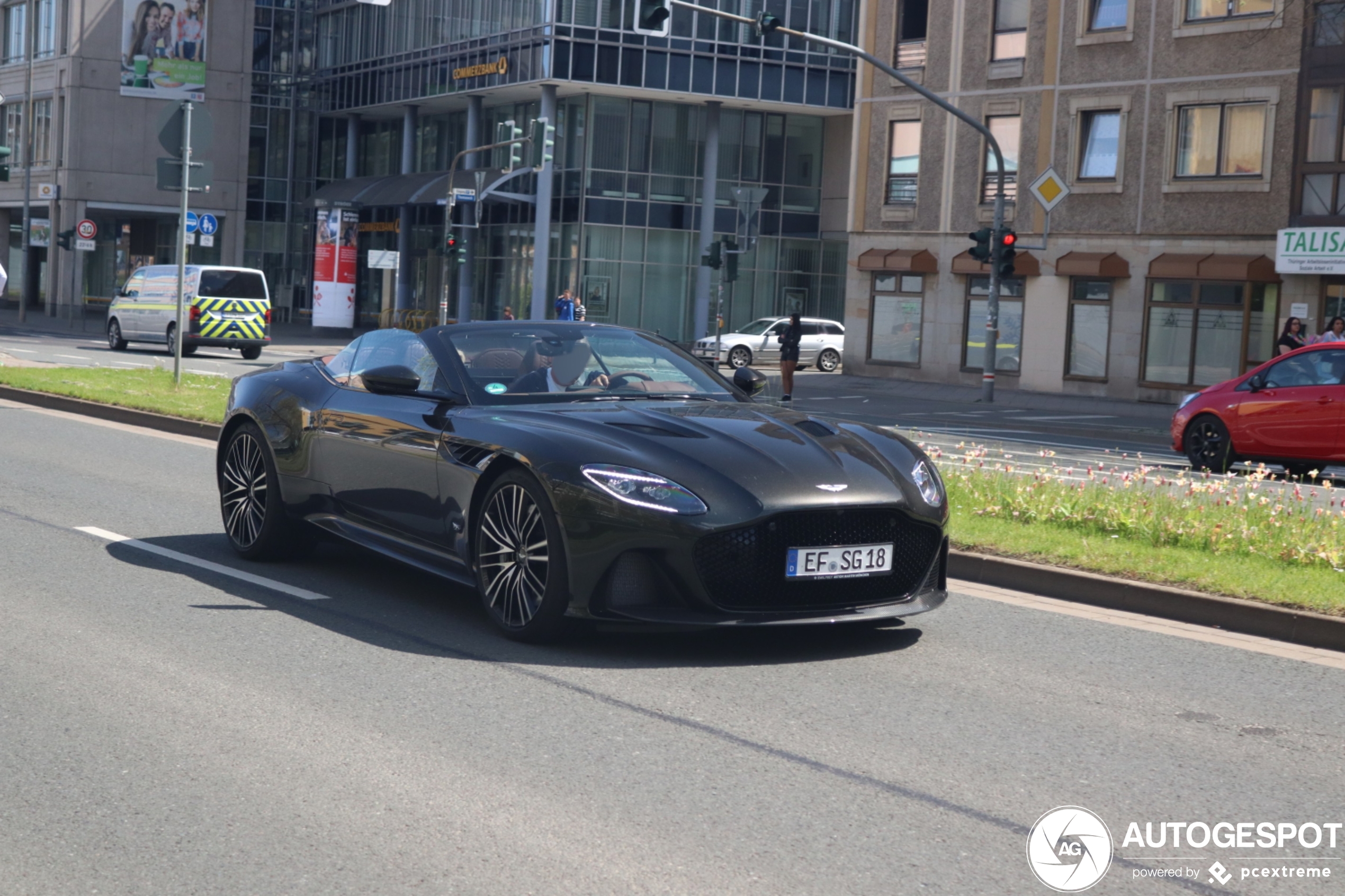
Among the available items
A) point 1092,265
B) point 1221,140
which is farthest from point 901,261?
point 1221,140

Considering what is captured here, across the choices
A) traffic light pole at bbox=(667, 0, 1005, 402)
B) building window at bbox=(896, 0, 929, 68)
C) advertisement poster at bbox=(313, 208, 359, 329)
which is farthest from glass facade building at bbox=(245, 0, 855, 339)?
traffic light pole at bbox=(667, 0, 1005, 402)

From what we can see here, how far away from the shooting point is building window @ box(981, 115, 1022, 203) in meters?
37.7

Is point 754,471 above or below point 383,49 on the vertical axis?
below

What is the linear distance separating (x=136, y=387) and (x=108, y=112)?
47144 mm

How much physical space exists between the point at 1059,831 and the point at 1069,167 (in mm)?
33538

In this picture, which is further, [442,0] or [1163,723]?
[442,0]

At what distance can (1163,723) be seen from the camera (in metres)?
5.98

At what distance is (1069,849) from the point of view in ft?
14.6

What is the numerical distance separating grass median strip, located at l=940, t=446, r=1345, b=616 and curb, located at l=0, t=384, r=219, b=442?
301 inches

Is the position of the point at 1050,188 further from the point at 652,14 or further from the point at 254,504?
the point at 254,504

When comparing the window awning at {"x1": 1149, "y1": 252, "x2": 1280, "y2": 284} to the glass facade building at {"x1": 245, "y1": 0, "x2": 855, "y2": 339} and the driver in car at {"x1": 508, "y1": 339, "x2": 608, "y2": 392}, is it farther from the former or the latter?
the driver in car at {"x1": 508, "y1": 339, "x2": 608, "y2": 392}

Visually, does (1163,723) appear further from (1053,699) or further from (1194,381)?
(1194,381)

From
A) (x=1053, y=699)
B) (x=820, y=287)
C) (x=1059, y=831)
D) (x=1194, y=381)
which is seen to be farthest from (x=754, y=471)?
(x=820, y=287)

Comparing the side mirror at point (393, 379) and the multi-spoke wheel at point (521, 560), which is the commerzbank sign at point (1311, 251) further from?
the multi-spoke wheel at point (521, 560)
